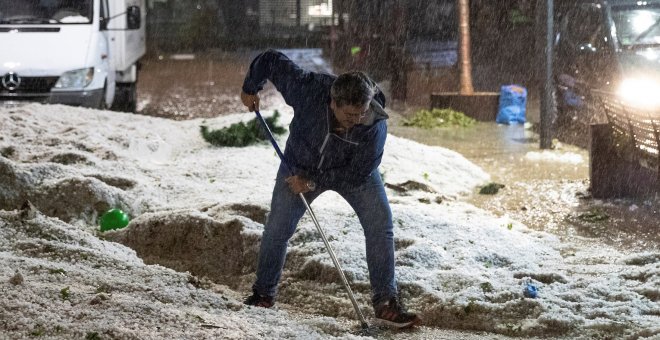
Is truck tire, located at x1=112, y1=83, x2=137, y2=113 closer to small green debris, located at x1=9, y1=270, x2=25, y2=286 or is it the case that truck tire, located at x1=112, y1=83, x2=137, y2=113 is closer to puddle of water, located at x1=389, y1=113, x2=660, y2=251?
puddle of water, located at x1=389, y1=113, x2=660, y2=251

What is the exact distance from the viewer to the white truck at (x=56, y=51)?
44.7 ft

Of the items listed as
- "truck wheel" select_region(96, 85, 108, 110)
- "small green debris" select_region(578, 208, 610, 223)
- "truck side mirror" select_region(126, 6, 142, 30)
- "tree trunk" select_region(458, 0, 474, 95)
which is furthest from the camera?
"tree trunk" select_region(458, 0, 474, 95)

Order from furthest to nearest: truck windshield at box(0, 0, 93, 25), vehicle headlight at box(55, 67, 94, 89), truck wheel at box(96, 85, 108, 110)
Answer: truck wheel at box(96, 85, 108, 110)
truck windshield at box(0, 0, 93, 25)
vehicle headlight at box(55, 67, 94, 89)

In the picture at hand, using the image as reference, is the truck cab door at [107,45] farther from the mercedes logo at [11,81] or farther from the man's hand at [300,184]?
the man's hand at [300,184]

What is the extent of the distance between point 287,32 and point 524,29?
11.0 meters

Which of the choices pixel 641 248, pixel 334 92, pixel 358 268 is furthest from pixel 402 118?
pixel 334 92

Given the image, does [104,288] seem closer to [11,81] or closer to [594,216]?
[594,216]

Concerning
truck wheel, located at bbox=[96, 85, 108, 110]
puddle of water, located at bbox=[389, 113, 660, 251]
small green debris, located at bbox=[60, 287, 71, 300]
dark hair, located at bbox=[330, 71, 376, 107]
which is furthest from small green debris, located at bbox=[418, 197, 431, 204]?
truck wheel, located at bbox=[96, 85, 108, 110]

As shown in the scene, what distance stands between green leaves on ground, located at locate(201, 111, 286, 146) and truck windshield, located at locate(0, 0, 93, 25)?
3.35 m

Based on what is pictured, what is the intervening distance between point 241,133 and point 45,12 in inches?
156

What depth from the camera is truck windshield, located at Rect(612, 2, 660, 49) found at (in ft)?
42.9

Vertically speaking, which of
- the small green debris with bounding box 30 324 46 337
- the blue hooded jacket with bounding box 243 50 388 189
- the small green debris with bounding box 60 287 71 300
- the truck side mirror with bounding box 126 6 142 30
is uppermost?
the truck side mirror with bounding box 126 6 142 30

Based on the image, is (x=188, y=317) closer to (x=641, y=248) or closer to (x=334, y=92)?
(x=334, y=92)

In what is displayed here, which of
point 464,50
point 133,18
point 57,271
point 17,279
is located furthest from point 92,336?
point 464,50
